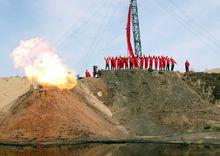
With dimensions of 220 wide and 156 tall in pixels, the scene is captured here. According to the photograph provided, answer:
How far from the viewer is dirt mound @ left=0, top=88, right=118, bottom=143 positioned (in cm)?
3656

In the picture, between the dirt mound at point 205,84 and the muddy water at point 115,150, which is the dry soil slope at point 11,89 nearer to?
the muddy water at point 115,150

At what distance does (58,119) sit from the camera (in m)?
38.2

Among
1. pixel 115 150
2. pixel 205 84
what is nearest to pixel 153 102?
pixel 205 84

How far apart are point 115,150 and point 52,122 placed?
922 centimetres

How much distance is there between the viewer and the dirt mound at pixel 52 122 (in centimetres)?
3656

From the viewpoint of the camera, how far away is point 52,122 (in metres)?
37.6

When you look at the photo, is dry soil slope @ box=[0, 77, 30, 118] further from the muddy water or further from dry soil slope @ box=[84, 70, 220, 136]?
the muddy water

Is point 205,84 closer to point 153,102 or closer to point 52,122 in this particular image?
point 153,102

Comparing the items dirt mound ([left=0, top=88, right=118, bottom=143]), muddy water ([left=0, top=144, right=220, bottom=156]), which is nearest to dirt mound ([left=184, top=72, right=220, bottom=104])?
dirt mound ([left=0, top=88, right=118, bottom=143])

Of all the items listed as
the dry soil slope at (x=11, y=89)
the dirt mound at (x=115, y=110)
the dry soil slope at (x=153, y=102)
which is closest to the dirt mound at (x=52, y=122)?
the dirt mound at (x=115, y=110)

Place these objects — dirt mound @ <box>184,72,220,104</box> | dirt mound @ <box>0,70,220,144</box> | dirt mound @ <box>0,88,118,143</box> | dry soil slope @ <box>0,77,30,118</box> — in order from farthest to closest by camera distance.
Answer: dirt mound @ <box>184,72,220,104</box> → dry soil slope @ <box>0,77,30,118</box> → dirt mound @ <box>0,70,220,144</box> → dirt mound @ <box>0,88,118,143</box>

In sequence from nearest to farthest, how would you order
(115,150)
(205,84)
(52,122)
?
(115,150), (52,122), (205,84)

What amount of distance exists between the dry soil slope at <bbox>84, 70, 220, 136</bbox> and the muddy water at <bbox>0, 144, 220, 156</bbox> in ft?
32.8

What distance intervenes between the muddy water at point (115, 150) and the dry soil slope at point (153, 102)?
1001 cm
